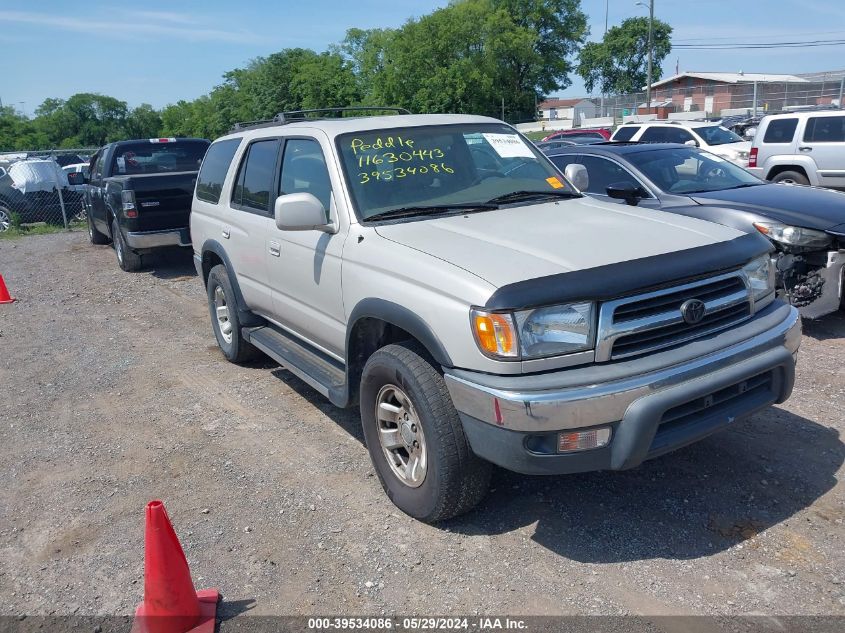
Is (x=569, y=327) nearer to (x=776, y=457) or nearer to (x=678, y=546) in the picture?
(x=678, y=546)

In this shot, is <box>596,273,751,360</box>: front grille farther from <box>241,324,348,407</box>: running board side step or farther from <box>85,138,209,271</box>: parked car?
<box>85,138,209,271</box>: parked car

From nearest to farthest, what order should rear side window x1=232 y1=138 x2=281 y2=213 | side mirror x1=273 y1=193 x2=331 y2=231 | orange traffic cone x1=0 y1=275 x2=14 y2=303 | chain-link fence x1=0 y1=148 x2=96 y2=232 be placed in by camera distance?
1. side mirror x1=273 y1=193 x2=331 y2=231
2. rear side window x1=232 y1=138 x2=281 y2=213
3. orange traffic cone x1=0 y1=275 x2=14 y2=303
4. chain-link fence x1=0 y1=148 x2=96 y2=232

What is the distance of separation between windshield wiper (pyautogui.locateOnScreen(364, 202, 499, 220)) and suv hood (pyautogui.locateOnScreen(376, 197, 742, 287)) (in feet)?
0.29

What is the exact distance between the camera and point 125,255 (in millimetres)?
11406

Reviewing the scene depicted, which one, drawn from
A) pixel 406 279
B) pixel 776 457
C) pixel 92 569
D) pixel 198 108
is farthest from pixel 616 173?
pixel 198 108

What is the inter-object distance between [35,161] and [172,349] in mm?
12982

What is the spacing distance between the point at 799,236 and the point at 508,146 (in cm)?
293

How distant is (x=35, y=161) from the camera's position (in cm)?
1759

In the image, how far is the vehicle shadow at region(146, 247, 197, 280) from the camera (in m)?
11.3

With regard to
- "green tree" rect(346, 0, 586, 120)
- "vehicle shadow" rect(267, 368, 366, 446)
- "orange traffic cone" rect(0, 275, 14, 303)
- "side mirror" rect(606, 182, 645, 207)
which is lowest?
"vehicle shadow" rect(267, 368, 366, 446)

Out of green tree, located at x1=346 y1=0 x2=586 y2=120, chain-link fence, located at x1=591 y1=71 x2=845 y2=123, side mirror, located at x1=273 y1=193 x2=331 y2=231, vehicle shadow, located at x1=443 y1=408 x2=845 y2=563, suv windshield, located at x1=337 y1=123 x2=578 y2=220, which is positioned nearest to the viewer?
vehicle shadow, located at x1=443 y1=408 x2=845 y2=563

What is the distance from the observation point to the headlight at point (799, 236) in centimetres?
617

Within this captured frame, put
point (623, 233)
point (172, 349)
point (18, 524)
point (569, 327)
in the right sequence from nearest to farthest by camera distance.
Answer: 1. point (569, 327)
2. point (623, 233)
3. point (18, 524)
4. point (172, 349)

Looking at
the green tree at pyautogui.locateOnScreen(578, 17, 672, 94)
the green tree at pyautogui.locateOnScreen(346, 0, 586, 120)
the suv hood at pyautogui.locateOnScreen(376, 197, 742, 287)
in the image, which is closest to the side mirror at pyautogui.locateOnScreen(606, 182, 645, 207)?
the suv hood at pyautogui.locateOnScreen(376, 197, 742, 287)
